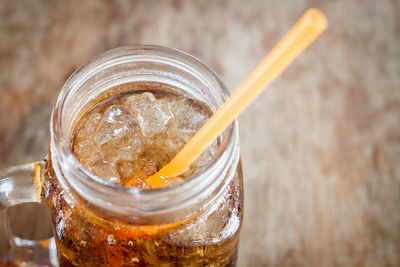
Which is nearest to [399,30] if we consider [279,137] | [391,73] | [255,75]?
[391,73]

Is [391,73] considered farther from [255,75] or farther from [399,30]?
[255,75]

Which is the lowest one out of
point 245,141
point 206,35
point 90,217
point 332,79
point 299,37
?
point 90,217

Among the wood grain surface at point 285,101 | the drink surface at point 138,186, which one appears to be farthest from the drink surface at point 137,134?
the wood grain surface at point 285,101

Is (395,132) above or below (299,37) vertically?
above

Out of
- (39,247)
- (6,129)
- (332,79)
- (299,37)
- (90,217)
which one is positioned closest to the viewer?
(299,37)

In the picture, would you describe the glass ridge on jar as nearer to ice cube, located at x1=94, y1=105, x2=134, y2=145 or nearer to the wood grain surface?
ice cube, located at x1=94, y1=105, x2=134, y2=145

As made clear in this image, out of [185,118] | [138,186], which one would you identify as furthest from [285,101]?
[138,186]

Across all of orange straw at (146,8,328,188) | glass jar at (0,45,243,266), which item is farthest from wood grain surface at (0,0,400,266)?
orange straw at (146,8,328,188)

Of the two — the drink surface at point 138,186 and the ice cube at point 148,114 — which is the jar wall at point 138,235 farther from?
the ice cube at point 148,114
